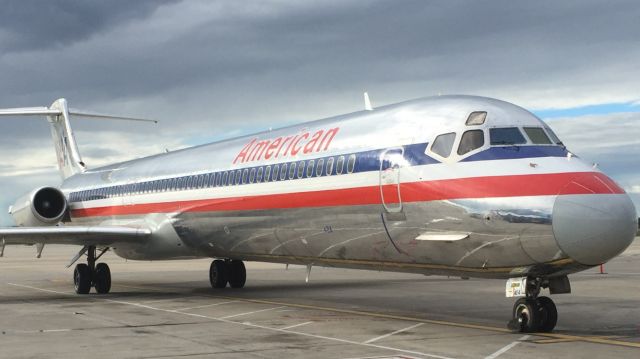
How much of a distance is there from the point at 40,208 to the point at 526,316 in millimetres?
16523

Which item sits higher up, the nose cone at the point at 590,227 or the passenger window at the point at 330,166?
the passenger window at the point at 330,166

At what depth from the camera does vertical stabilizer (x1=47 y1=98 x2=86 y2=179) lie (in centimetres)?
2806

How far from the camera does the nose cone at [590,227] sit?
9.85m

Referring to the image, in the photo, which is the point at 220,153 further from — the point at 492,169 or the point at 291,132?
the point at 492,169

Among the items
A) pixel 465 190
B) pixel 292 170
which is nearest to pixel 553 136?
pixel 465 190

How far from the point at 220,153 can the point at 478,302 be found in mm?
6452

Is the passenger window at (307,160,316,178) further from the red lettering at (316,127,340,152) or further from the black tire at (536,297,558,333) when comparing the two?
the black tire at (536,297,558,333)

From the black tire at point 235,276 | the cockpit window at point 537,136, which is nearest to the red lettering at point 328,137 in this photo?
the cockpit window at point 537,136

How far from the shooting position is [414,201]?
11594 mm

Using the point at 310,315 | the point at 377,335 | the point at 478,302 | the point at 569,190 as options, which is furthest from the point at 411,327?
the point at 478,302

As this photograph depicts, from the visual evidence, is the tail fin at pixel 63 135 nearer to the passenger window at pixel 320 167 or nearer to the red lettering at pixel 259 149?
the red lettering at pixel 259 149

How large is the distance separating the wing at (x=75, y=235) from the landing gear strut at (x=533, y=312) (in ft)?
36.2

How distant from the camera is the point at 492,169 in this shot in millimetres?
10797

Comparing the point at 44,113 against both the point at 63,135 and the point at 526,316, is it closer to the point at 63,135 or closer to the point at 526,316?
the point at 63,135
